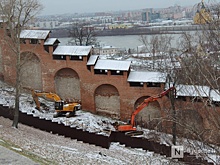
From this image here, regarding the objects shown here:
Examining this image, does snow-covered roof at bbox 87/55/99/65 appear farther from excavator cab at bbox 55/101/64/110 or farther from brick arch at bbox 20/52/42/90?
brick arch at bbox 20/52/42/90

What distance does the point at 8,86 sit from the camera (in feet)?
83.5

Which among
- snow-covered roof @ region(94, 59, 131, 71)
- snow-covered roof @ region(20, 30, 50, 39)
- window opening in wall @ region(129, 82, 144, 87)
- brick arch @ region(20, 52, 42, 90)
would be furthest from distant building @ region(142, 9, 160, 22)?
window opening in wall @ region(129, 82, 144, 87)

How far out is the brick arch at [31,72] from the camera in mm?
25297

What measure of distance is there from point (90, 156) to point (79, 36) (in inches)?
1155

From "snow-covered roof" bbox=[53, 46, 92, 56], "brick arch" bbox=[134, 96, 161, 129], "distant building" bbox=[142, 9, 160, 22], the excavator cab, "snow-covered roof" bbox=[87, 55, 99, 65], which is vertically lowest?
"brick arch" bbox=[134, 96, 161, 129]

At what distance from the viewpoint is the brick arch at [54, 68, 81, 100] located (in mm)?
24484

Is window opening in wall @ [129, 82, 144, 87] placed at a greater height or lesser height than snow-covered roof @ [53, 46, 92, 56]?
lesser

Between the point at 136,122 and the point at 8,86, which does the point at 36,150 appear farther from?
the point at 8,86

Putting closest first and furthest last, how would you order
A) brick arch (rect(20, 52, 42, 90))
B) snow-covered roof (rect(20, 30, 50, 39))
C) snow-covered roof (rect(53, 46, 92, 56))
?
1. snow-covered roof (rect(53, 46, 92, 56))
2. snow-covered roof (rect(20, 30, 50, 39))
3. brick arch (rect(20, 52, 42, 90))

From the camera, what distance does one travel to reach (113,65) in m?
22.7

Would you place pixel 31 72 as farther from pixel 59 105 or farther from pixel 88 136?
pixel 88 136

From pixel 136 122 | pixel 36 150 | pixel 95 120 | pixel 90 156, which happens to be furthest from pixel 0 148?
Answer: pixel 136 122

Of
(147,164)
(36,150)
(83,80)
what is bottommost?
(147,164)

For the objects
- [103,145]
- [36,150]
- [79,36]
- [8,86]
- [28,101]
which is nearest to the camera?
[36,150]
